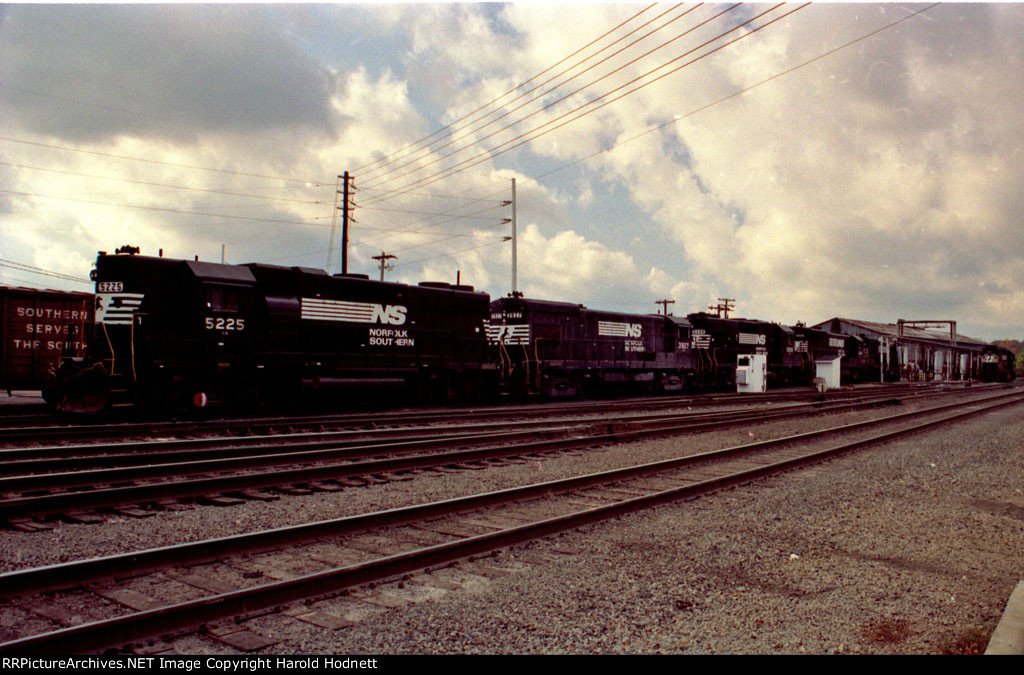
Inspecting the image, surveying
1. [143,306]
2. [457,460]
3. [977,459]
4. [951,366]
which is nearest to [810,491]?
[457,460]

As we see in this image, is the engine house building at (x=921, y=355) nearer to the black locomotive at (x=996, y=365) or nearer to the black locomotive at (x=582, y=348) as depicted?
the black locomotive at (x=996, y=365)

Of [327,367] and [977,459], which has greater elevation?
[327,367]

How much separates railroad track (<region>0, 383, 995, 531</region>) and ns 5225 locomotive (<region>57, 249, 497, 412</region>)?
4.24 metres

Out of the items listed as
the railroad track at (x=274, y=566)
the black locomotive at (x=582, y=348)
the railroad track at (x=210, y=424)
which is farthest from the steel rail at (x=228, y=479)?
the black locomotive at (x=582, y=348)

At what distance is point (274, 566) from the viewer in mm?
4801

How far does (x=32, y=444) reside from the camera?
10484 millimetres

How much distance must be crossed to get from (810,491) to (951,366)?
6777cm

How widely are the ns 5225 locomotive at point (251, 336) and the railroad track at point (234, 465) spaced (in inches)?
167

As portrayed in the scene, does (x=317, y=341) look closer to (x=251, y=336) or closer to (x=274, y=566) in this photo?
(x=251, y=336)

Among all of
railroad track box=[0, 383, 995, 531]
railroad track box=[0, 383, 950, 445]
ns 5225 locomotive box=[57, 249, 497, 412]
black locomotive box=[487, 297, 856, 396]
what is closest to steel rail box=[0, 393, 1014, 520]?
railroad track box=[0, 383, 995, 531]

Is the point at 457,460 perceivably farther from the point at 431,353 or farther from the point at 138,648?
the point at 431,353

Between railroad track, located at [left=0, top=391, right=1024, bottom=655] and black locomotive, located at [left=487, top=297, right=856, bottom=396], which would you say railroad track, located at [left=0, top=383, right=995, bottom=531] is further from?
black locomotive, located at [left=487, top=297, right=856, bottom=396]

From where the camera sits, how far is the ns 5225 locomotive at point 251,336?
1349 cm

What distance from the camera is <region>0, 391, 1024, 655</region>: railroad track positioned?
3.55m
